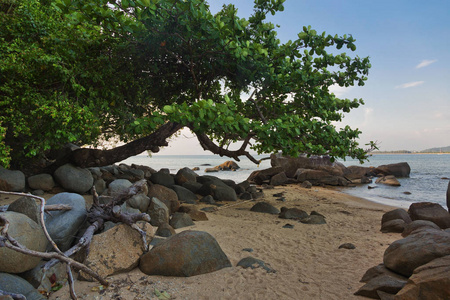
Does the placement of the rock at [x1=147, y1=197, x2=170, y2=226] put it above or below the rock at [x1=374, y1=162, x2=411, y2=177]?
above

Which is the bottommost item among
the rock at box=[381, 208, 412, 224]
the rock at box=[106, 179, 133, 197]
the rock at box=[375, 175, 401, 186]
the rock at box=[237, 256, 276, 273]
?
the rock at box=[375, 175, 401, 186]

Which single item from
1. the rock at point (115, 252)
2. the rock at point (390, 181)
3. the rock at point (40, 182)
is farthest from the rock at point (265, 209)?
the rock at point (390, 181)

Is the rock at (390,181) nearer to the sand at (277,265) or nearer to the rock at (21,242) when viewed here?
the sand at (277,265)

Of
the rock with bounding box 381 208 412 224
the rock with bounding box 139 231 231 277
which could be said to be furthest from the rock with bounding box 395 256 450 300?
the rock with bounding box 381 208 412 224

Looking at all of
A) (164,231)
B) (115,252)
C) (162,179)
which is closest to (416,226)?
(164,231)

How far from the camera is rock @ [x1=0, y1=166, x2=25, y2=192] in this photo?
8.56 m

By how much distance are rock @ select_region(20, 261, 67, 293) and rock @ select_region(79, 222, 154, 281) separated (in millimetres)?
304

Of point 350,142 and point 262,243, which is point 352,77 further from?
point 262,243

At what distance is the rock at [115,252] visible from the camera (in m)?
4.45

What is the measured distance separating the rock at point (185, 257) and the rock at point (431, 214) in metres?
6.60

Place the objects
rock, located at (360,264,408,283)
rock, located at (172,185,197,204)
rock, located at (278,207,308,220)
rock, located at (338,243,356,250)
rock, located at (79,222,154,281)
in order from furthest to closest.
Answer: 1. rock, located at (172,185,197,204)
2. rock, located at (278,207,308,220)
3. rock, located at (338,243,356,250)
4. rock, located at (79,222,154,281)
5. rock, located at (360,264,408,283)

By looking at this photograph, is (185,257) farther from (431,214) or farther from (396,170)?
(396,170)

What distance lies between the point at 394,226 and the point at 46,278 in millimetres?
8058

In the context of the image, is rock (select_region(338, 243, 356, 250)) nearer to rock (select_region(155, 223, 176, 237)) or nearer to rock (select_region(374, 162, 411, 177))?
rock (select_region(155, 223, 176, 237))
